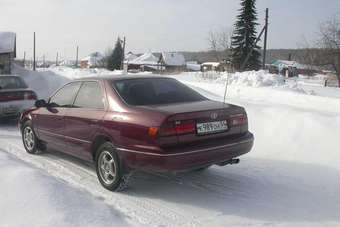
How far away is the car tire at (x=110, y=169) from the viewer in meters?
5.16

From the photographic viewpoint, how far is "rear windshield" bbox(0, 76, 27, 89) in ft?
36.4

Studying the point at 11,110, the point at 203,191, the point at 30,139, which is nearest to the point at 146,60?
the point at 11,110

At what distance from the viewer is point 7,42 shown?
100 feet

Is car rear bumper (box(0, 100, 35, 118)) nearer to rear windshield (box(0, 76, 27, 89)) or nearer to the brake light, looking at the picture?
rear windshield (box(0, 76, 27, 89))

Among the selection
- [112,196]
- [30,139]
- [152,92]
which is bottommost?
[112,196]

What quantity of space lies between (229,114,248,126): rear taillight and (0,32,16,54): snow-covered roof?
27.5 m

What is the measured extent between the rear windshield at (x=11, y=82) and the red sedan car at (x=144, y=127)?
531cm

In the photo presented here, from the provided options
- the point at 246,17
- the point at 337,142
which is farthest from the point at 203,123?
the point at 246,17

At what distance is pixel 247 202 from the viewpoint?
4926 millimetres

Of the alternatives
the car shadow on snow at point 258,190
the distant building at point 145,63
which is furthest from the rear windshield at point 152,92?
the distant building at point 145,63

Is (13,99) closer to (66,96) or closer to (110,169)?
(66,96)

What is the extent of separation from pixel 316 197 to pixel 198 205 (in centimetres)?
156

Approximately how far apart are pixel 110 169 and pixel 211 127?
1464 millimetres

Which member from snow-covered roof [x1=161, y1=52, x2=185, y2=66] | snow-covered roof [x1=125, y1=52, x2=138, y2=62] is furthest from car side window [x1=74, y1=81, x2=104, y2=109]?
snow-covered roof [x1=125, y1=52, x2=138, y2=62]
